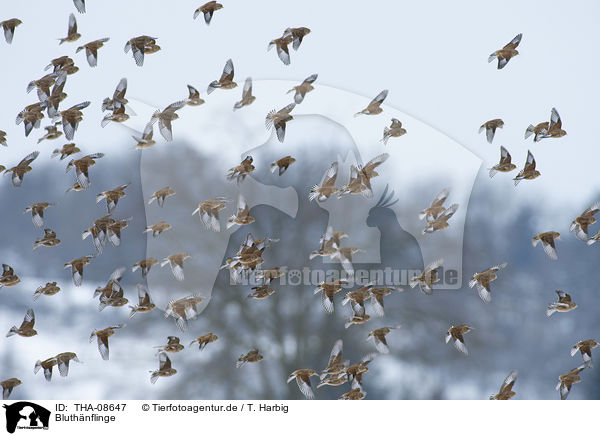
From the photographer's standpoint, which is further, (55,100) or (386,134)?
(386,134)

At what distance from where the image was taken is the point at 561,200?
8.43 ft

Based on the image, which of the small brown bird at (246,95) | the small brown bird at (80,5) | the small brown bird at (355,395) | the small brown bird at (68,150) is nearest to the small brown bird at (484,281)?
the small brown bird at (355,395)

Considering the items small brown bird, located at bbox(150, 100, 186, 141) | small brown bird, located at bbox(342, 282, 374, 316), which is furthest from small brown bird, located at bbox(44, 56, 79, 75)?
small brown bird, located at bbox(342, 282, 374, 316)

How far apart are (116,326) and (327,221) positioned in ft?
2.92

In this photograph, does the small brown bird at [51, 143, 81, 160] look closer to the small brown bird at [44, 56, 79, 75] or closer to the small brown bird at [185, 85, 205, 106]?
the small brown bird at [44, 56, 79, 75]

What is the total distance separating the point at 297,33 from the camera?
2465 millimetres

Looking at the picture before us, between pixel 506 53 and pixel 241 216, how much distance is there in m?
1.16

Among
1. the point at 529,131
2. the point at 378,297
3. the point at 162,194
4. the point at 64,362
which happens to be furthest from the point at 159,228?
the point at 529,131

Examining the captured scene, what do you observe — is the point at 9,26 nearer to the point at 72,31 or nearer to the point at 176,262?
the point at 72,31

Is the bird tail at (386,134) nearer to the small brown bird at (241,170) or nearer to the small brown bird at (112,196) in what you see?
the small brown bird at (241,170)

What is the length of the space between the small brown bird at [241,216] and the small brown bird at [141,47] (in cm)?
63

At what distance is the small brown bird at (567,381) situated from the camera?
2568mm
